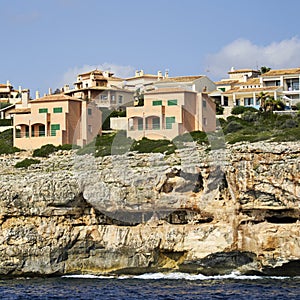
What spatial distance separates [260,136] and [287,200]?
25.8ft

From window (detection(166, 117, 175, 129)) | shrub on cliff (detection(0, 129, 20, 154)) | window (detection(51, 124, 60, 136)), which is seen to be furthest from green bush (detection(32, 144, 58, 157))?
window (detection(166, 117, 175, 129))

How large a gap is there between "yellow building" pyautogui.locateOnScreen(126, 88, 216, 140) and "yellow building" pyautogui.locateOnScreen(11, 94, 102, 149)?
338cm

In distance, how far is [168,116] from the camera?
54250 mm

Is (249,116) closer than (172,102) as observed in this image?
No

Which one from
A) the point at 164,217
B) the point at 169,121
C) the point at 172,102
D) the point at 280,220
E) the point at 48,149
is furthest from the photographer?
the point at 172,102

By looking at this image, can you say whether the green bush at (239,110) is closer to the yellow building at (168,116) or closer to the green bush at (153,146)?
the yellow building at (168,116)

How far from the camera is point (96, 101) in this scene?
220 ft

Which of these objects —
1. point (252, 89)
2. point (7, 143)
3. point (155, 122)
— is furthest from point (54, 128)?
point (252, 89)

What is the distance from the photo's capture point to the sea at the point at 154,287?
108 feet

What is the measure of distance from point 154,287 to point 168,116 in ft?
68.7

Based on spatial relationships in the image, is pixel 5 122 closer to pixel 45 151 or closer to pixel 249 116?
pixel 45 151

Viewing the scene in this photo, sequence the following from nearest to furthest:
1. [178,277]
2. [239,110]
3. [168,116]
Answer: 1. [178,277]
2. [168,116]
3. [239,110]

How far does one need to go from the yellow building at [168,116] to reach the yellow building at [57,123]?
133 inches

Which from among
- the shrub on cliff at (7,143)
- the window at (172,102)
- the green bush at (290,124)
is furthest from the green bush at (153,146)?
the shrub on cliff at (7,143)
